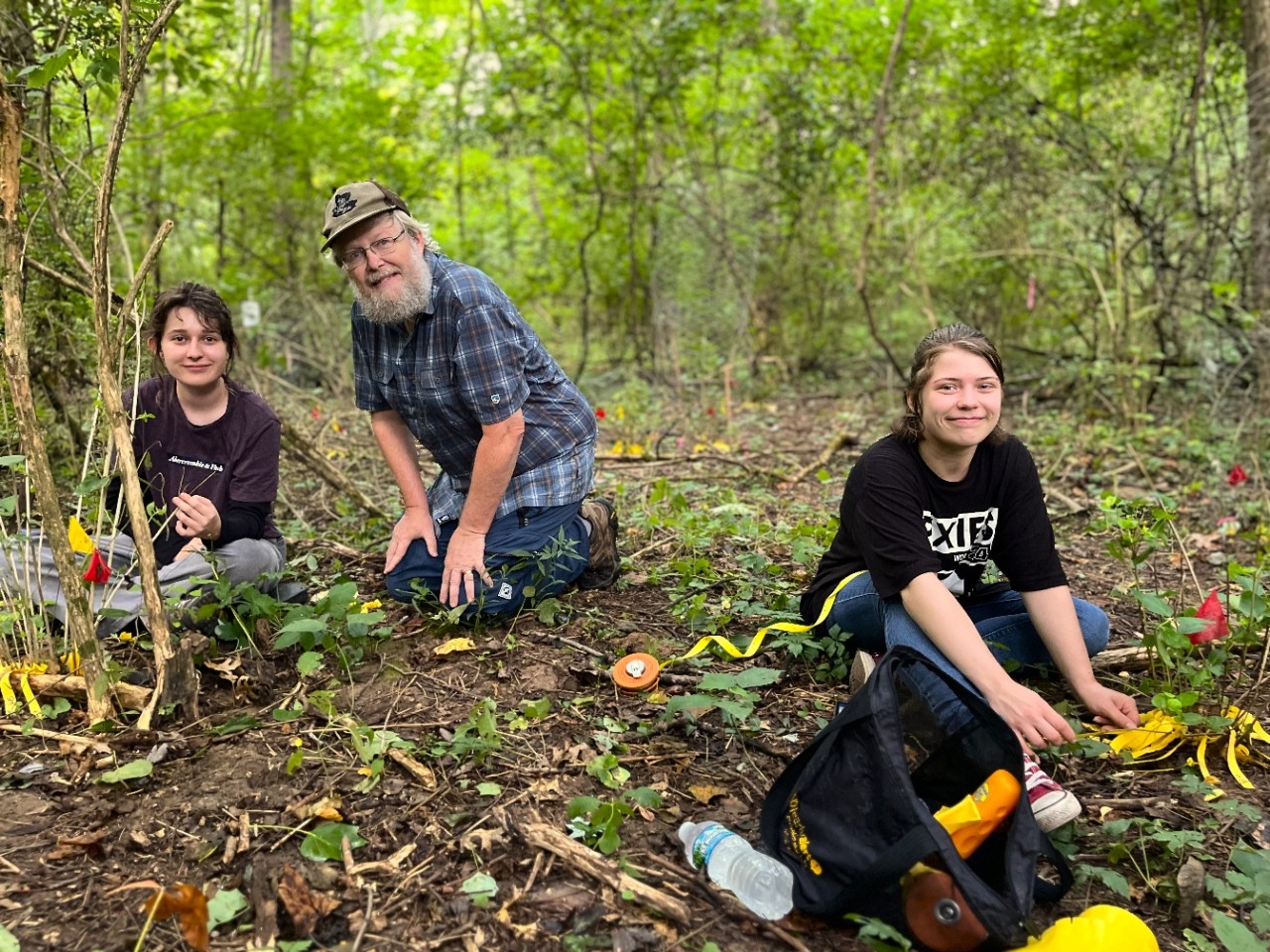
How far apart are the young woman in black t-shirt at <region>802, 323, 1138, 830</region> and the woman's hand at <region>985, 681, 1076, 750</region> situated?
2 cm

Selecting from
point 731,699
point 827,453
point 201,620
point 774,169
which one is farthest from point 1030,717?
point 774,169

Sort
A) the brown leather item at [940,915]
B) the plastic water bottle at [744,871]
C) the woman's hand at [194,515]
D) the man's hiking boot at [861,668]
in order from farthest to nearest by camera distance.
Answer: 1. the woman's hand at [194,515]
2. the man's hiking boot at [861,668]
3. the plastic water bottle at [744,871]
4. the brown leather item at [940,915]

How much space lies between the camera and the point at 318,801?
2129mm

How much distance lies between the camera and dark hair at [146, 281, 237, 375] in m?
3.09

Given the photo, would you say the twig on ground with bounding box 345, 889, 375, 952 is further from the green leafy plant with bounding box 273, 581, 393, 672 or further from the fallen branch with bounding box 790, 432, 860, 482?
the fallen branch with bounding box 790, 432, 860, 482

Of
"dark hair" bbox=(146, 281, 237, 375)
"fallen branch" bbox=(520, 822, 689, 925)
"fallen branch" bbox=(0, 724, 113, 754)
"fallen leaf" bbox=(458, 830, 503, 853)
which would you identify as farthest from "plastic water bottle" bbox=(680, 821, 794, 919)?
"dark hair" bbox=(146, 281, 237, 375)

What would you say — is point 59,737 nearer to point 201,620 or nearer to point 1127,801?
point 201,620

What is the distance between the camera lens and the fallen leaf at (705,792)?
7.36ft

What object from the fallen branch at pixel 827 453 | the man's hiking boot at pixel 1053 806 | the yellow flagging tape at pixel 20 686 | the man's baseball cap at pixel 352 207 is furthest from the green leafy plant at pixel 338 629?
the fallen branch at pixel 827 453

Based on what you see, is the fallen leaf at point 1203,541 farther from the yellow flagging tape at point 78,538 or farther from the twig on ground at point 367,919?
the yellow flagging tape at point 78,538

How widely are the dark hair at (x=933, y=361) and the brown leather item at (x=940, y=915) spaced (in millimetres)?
1286

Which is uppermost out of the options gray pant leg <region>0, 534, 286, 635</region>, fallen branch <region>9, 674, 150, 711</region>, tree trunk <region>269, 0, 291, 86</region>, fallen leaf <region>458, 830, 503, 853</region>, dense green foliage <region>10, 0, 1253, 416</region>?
tree trunk <region>269, 0, 291, 86</region>

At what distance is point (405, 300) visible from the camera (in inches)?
121

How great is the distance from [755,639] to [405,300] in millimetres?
1536
